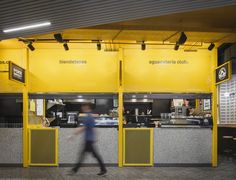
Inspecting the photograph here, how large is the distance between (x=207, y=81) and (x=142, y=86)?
2025mm

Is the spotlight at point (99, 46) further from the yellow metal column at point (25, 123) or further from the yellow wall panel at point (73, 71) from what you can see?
the yellow metal column at point (25, 123)

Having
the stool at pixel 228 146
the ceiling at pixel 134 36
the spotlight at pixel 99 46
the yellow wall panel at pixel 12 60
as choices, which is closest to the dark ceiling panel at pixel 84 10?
the ceiling at pixel 134 36

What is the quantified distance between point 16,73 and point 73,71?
187 centimetres

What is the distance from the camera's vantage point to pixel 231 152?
515 inches

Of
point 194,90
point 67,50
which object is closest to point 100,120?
point 67,50

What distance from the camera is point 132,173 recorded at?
9523 mm

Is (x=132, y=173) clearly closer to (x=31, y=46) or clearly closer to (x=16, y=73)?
(x=16, y=73)

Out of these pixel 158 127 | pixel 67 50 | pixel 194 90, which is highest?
pixel 67 50

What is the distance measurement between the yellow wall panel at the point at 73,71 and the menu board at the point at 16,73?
1.84ft

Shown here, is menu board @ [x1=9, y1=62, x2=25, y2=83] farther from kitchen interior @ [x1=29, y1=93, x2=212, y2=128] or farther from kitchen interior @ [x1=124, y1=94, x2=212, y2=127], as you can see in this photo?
kitchen interior @ [x1=124, y1=94, x2=212, y2=127]

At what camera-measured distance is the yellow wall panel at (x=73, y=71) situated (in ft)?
36.6

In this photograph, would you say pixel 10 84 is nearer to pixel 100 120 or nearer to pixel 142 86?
pixel 100 120

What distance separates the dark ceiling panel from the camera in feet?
22.6

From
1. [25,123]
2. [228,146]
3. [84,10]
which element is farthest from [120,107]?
[228,146]
